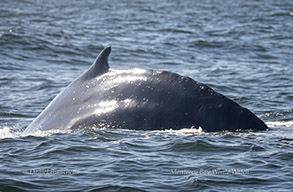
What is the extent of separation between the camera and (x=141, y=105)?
26.7 feet

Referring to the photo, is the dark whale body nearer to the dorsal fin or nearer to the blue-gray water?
the dorsal fin

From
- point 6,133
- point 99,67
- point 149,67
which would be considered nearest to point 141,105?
point 99,67

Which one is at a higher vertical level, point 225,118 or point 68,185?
point 225,118

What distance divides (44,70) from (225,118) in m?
11.8

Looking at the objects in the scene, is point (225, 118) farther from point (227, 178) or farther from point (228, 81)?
point (228, 81)

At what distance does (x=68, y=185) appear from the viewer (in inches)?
270

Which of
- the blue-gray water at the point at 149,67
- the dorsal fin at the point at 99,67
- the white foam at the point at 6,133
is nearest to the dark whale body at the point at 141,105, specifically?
the dorsal fin at the point at 99,67

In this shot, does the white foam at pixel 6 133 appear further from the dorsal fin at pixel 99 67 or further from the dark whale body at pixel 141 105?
the dorsal fin at pixel 99 67

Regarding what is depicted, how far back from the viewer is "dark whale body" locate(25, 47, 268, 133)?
778 cm

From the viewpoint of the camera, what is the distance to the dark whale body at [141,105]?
7777mm

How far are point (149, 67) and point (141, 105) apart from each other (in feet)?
37.3

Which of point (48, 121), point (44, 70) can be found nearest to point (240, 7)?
point (44, 70)

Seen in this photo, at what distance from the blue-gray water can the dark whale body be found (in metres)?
0.22

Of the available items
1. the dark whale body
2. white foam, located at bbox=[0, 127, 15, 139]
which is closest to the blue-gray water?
white foam, located at bbox=[0, 127, 15, 139]
